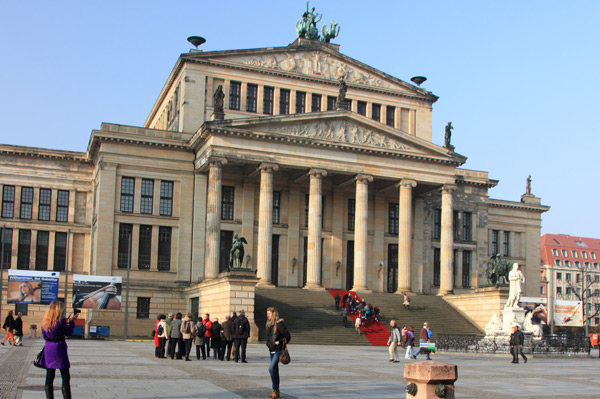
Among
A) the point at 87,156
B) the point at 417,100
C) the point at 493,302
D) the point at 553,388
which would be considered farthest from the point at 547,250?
the point at 553,388

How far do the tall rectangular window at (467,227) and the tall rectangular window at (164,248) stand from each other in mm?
27696

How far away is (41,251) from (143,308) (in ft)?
34.5

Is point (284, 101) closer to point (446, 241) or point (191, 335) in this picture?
point (446, 241)

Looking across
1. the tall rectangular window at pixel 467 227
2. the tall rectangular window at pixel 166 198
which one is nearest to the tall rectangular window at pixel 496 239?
the tall rectangular window at pixel 467 227

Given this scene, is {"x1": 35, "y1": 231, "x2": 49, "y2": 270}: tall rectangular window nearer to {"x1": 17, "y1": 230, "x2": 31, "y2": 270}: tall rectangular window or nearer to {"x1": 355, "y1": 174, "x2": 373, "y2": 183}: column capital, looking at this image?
{"x1": 17, "y1": 230, "x2": 31, "y2": 270}: tall rectangular window

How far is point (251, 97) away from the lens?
61.2m

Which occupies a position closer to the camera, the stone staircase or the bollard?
the bollard

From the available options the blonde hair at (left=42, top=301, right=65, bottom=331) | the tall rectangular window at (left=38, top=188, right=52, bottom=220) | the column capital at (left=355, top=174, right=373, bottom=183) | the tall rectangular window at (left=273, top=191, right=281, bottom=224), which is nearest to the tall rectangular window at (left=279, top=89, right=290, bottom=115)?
the tall rectangular window at (left=273, top=191, right=281, bottom=224)

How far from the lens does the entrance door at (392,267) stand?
208ft

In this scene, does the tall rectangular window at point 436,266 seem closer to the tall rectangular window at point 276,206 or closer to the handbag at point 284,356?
the tall rectangular window at point 276,206

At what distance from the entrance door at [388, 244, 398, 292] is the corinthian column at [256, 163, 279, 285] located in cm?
1334

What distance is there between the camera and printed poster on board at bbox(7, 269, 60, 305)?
46.5 m

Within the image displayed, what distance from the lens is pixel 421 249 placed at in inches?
2520

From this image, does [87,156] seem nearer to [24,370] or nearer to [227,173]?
[227,173]
